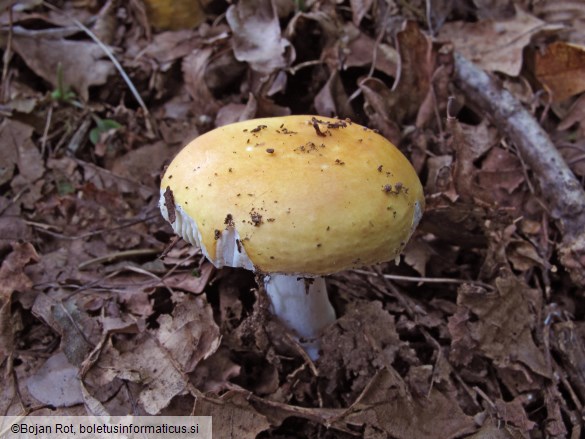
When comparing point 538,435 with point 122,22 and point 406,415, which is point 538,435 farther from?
point 122,22

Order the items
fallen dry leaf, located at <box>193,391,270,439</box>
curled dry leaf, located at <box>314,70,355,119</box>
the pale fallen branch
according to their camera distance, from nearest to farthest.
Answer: fallen dry leaf, located at <box>193,391,270,439</box> → the pale fallen branch → curled dry leaf, located at <box>314,70,355,119</box>

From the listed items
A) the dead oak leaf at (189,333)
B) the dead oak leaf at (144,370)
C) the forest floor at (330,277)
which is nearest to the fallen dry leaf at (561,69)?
the forest floor at (330,277)

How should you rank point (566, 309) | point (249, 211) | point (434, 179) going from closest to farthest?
point (249, 211)
point (566, 309)
point (434, 179)

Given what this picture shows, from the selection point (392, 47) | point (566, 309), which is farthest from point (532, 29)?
point (566, 309)

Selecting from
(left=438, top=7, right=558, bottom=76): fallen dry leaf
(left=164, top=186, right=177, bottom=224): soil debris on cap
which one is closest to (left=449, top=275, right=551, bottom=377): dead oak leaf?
(left=164, top=186, right=177, bottom=224): soil debris on cap

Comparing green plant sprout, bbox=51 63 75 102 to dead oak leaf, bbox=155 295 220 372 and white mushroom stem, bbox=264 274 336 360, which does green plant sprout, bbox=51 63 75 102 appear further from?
white mushroom stem, bbox=264 274 336 360

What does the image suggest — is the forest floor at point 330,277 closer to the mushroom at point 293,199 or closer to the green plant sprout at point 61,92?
the green plant sprout at point 61,92

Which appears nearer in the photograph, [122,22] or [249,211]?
[249,211]
